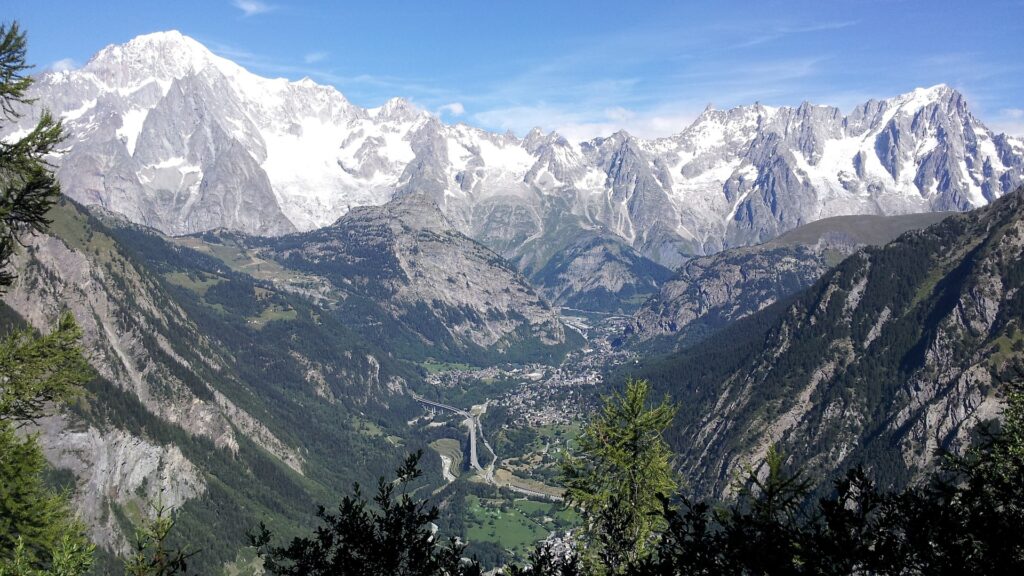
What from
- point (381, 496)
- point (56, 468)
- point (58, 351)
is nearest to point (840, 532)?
point (381, 496)

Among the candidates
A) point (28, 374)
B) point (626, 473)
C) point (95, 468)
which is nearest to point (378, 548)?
point (28, 374)

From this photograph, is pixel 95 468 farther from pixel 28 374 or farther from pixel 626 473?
pixel 626 473

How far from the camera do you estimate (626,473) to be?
37.5 metres

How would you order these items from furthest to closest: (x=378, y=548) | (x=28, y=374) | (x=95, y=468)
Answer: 1. (x=95, y=468)
2. (x=28, y=374)
3. (x=378, y=548)

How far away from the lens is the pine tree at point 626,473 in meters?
36.5

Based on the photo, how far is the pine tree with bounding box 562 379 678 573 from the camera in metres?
36.5

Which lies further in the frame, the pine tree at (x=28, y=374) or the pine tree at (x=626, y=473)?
the pine tree at (x=626, y=473)

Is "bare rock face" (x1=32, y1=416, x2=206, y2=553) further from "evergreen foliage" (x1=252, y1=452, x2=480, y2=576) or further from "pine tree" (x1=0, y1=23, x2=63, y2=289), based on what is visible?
"evergreen foliage" (x1=252, y1=452, x2=480, y2=576)

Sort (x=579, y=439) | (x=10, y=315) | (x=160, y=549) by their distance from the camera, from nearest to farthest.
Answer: (x=160, y=549), (x=579, y=439), (x=10, y=315)

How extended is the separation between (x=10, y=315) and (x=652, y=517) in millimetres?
211501

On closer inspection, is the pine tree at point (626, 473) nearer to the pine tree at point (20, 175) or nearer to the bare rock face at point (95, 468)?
the pine tree at point (20, 175)

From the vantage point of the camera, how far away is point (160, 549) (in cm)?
2408

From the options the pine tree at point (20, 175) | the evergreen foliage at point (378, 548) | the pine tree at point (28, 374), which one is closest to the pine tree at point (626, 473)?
the evergreen foliage at point (378, 548)

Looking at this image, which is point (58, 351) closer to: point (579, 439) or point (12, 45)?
point (12, 45)
